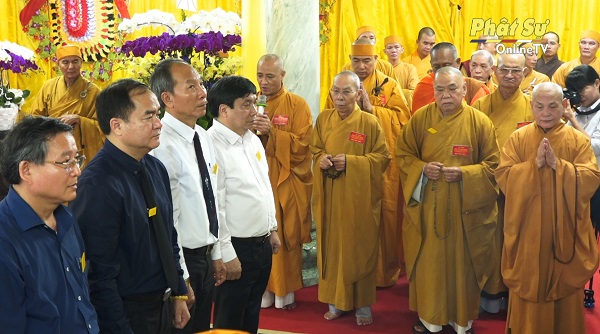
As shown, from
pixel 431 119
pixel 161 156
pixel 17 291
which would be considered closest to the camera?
pixel 17 291

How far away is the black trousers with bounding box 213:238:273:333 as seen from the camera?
3.30 meters

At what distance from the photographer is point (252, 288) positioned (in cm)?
342

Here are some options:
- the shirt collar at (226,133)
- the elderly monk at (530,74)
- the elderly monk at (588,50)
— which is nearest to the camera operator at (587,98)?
the elderly monk at (530,74)

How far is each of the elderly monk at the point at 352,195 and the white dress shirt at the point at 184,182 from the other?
187 centimetres

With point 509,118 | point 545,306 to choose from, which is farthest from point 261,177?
point 509,118

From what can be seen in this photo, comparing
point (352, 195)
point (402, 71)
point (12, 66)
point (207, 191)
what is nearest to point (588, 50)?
point (402, 71)

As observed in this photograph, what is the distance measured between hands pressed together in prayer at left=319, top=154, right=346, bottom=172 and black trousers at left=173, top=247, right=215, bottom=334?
5.68ft

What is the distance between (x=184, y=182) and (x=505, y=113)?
2.87 metres

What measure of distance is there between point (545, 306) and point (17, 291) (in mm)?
3054

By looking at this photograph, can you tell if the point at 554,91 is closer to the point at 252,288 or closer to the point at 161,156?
the point at 252,288

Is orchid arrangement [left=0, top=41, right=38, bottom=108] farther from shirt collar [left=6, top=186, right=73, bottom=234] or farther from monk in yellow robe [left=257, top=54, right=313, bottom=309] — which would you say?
shirt collar [left=6, top=186, right=73, bottom=234]

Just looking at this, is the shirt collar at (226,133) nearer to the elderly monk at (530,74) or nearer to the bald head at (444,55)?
the bald head at (444,55)

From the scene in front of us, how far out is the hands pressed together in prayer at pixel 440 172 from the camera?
419 centimetres

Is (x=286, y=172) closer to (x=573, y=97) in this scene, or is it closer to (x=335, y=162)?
(x=335, y=162)
